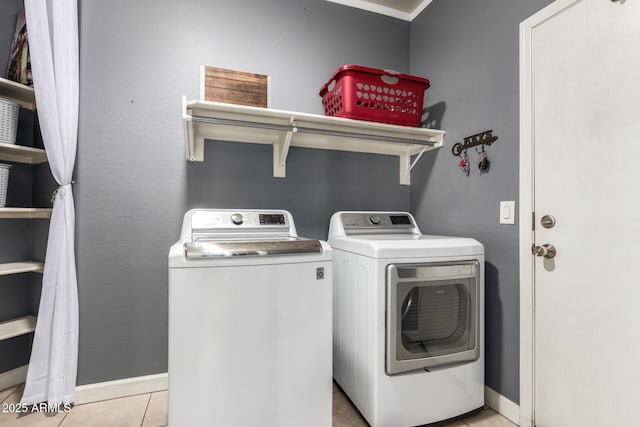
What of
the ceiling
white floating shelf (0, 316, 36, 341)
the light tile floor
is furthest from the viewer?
the ceiling

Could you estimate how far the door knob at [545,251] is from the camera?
4.85 feet

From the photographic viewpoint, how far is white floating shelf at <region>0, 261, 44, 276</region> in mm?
1663

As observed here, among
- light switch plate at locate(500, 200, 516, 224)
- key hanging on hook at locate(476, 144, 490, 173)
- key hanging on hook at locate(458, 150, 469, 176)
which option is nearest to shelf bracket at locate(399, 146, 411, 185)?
key hanging on hook at locate(458, 150, 469, 176)

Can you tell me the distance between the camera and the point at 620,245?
1.24 meters

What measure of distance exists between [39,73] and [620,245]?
2720 millimetres

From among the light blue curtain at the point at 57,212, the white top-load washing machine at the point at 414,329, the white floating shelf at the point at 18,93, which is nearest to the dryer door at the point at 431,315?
the white top-load washing machine at the point at 414,329

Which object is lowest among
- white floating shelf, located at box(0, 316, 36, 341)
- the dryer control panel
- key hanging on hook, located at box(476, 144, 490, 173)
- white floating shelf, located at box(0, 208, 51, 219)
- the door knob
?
white floating shelf, located at box(0, 316, 36, 341)

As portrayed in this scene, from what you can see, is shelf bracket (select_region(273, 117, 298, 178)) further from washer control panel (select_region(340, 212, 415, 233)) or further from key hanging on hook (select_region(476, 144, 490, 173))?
key hanging on hook (select_region(476, 144, 490, 173))

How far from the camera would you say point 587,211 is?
1352 millimetres

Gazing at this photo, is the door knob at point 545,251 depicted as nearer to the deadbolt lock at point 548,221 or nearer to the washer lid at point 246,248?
the deadbolt lock at point 548,221

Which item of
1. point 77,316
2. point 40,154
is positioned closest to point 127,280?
point 77,316

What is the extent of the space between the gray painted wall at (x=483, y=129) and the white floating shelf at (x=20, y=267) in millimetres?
2434

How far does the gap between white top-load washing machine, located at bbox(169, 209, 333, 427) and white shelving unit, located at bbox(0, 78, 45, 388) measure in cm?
105

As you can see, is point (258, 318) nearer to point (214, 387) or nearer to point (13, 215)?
point (214, 387)
